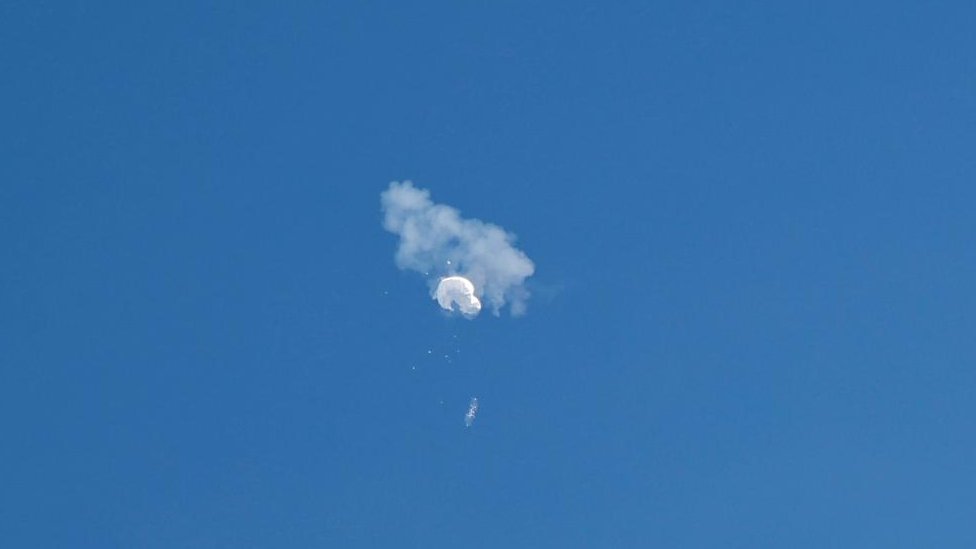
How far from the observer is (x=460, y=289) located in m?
35.1
